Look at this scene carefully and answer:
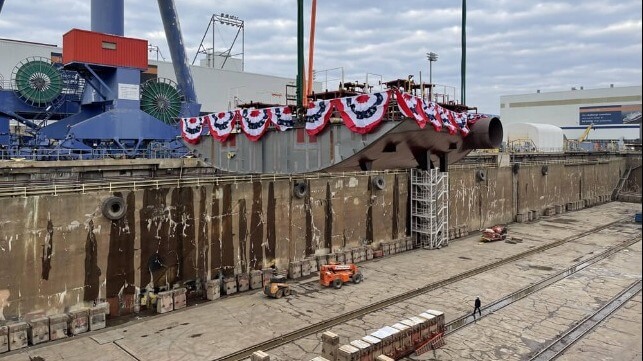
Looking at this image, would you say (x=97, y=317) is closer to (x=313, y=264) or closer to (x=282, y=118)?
(x=282, y=118)

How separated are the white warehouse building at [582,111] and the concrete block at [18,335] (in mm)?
120094

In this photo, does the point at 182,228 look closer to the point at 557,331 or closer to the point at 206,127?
the point at 206,127

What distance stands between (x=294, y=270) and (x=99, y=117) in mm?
22706

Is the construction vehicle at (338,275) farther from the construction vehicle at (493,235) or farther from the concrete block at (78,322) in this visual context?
the construction vehicle at (493,235)

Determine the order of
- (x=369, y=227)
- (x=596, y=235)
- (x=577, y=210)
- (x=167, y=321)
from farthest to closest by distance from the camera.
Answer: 1. (x=577, y=210)
2. (x=596, y=235)
3. (x=369, y=227)
4. (x=167, y=321)

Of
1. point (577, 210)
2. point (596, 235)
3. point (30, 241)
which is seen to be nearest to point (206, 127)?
point (30, 241)

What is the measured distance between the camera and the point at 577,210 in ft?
175

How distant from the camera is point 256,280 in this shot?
71.2 feet

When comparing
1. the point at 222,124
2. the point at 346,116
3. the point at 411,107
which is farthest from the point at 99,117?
the point at 411,107

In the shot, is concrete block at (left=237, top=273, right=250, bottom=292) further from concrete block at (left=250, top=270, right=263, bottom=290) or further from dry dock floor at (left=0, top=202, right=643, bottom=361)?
dry dock floor at (left=0, top=202, right=643, bottom=361)

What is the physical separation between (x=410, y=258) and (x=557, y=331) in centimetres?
1164

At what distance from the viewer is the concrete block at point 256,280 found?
21.5 meters

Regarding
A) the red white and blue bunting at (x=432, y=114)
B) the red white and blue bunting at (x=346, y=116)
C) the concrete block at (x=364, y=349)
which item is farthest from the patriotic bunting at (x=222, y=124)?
the concrete block at (x=364, y=349)

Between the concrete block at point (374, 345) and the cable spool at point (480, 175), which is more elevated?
the cable spool at point (480, 175)
